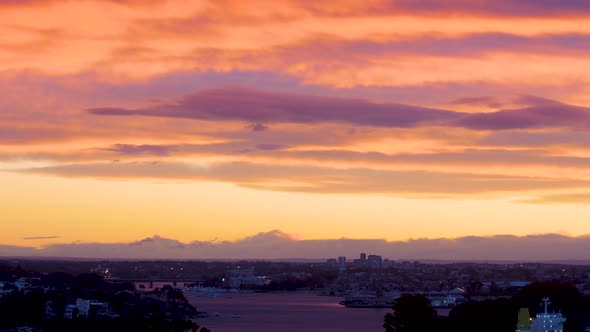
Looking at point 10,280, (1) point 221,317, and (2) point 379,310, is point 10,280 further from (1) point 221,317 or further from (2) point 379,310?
(2) point 379,310

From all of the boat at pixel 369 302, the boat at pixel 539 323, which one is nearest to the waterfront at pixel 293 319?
the boat at pixel 369 302

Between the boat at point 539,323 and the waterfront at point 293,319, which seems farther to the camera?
the waterfront at point 293,319

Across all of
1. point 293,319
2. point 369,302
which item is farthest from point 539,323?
point 369,302

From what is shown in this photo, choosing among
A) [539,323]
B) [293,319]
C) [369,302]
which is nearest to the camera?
[539,323]

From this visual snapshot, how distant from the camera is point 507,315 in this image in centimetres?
8056

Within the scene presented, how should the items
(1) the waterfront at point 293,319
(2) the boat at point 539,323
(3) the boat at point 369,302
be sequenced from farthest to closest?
(3) the boat at point 369,302 → (1) the waterfront at point 293,319 → (2) the boat at point 539,323

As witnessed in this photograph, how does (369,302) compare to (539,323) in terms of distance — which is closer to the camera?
(539,323)

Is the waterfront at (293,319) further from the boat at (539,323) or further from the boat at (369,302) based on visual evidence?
the boat at (539,323)

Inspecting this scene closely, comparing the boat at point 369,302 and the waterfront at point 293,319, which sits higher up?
the boat at point 369,302

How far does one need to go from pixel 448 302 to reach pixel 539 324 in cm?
11279

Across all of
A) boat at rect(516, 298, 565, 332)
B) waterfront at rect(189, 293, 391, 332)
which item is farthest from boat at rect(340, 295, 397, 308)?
boat at rect(516, 298, 565, 332)

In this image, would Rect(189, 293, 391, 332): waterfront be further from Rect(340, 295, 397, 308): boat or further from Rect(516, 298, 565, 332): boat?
Rect(516, 298, 565, 332): boat

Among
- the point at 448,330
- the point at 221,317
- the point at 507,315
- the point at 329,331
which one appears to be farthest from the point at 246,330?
the point at 448,330

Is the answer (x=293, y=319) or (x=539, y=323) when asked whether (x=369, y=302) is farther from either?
(x=539, y=323)
